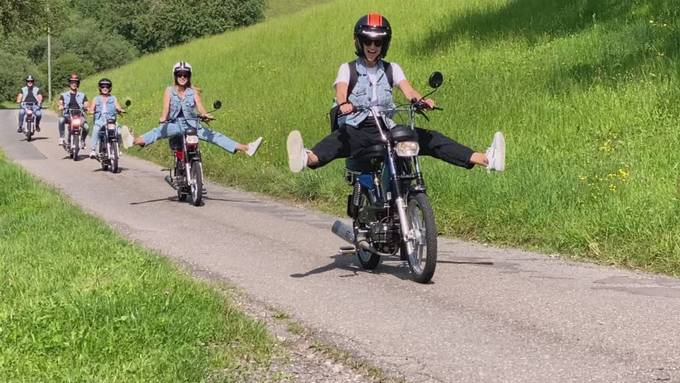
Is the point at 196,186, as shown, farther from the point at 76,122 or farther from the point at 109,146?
the point at 76,122

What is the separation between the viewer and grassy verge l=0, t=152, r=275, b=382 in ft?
13.2

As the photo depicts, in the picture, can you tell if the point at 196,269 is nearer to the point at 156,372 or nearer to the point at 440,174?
the point at 156,372

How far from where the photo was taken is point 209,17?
229 ft

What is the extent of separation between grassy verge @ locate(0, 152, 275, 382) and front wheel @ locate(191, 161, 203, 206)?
432 centimetres

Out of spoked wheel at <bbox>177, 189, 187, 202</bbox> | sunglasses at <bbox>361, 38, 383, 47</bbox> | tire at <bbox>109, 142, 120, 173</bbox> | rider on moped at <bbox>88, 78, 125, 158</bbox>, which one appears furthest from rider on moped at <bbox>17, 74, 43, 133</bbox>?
sunglasses at <bbox>361, 38, 383, 47</bbox>

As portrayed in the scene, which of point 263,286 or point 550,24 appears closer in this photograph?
point 263,286

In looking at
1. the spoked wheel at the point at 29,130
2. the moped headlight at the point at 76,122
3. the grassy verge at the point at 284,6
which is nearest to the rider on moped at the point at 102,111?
the moped headlight at the point at 76,122

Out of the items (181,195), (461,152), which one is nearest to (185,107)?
(181,195)

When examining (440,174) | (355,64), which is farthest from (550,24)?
(355,64)

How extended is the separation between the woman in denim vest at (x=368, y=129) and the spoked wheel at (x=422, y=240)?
0.60 m

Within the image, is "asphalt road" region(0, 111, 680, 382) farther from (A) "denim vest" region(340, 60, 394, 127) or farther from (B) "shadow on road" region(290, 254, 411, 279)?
(A) "denim vest" region(340, 60, 394, 127)

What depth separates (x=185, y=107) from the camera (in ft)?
40.6

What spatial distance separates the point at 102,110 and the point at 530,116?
9.31m

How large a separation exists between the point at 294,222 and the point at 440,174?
193 cm
